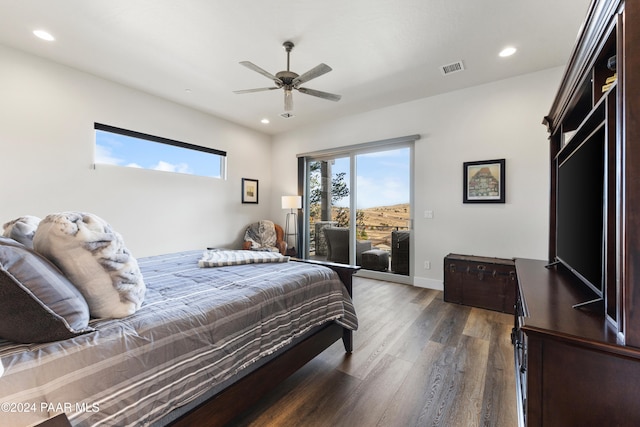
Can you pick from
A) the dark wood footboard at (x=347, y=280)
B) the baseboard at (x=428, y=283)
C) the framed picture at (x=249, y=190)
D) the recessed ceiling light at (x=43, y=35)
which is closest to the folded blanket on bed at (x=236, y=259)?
the dark wood footboard at (x=347, y=280)

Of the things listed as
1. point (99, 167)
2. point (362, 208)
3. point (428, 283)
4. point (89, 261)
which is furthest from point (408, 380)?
point (99, 167)

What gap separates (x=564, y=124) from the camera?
1.96 m

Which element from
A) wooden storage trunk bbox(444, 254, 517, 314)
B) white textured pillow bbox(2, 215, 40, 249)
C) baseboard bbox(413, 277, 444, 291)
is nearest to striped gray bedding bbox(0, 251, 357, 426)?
white textured pillow bbox(2, 215, 40, 249)

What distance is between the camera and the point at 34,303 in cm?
88

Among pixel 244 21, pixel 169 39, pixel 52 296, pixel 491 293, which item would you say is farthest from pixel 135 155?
pixel 491 293

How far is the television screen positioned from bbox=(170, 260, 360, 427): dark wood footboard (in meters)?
1.38

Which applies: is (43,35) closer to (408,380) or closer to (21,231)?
(21,231)

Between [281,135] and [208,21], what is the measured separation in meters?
3.38

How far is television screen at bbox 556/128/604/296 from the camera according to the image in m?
1.19

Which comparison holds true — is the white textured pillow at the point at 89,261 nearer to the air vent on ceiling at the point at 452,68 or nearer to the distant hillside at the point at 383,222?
the air vent on ceiling at the point at 452,68

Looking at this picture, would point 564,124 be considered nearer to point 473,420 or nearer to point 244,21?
point 473,420

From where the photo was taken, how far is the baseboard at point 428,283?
12.8 ft

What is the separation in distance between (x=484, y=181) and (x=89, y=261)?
Result: 4027 millimetres

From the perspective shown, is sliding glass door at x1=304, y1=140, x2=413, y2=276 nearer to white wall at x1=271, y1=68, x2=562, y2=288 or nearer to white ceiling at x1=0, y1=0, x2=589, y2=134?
white wall at x1=271, y1=68, x2=562, y2=288
